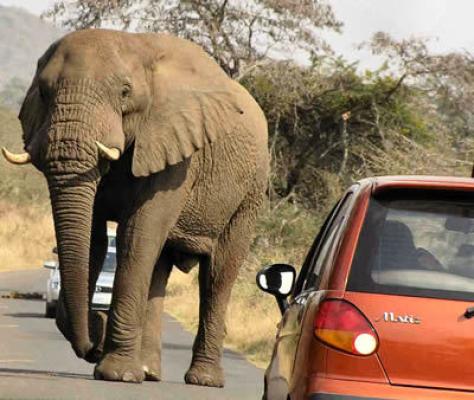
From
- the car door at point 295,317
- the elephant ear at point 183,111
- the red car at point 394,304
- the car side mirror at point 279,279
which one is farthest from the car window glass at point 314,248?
the elephant ear at point 183,111

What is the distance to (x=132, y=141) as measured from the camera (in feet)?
50.0

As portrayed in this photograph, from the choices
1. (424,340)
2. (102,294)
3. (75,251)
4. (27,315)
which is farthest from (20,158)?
(27,315)

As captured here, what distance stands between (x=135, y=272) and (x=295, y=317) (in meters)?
7.06

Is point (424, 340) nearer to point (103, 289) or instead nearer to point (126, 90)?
point (126, 90)

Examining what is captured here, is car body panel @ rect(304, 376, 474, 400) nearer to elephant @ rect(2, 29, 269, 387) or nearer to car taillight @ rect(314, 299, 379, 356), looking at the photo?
car taillight @ rect(314, 299, 379, 356)

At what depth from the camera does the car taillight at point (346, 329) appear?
679cm

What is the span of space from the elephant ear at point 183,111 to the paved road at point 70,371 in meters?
1.87

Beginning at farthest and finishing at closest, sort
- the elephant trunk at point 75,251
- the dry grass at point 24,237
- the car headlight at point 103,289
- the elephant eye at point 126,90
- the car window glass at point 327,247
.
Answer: the dry grass at point 24,237, the car headlight at point 103,289, the elephant eye at point 126,90, the elephant trunk at point 75,251, the car window glass at point 327,247

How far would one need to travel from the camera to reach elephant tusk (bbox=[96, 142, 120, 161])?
46.6ft

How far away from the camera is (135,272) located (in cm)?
1482

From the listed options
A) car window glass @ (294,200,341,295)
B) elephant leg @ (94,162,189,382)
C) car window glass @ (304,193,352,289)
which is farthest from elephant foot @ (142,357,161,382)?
car window glass @ (304,193,352,289)

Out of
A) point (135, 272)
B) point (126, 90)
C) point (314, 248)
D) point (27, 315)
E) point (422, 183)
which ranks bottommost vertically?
point (27, 315)

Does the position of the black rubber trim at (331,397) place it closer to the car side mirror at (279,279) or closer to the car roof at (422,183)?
the car roof at (422,183)

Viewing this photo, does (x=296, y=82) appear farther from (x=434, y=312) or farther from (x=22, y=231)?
(x=22, y=231)
